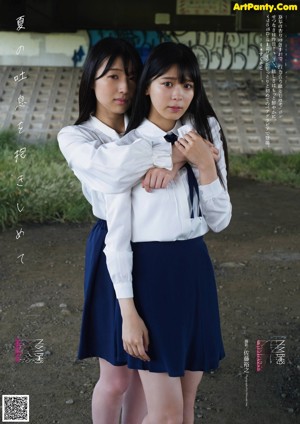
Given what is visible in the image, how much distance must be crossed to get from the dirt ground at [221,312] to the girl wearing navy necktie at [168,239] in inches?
35.7

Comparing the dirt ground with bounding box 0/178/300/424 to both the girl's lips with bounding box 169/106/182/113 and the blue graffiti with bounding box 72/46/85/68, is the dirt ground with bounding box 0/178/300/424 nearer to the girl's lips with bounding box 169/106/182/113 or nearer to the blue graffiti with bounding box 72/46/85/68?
the girl's lips with bounding box 169/106/182/113

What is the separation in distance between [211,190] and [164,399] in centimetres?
44

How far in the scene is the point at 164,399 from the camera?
1.33m

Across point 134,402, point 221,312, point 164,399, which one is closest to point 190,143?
point 164,399

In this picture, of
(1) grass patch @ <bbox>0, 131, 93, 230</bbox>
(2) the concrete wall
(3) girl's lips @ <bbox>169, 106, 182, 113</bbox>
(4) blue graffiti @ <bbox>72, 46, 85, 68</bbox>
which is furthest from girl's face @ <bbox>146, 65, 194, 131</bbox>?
(4) blue graffiti @ <bbox>72, 46, 85, 68</bbox>

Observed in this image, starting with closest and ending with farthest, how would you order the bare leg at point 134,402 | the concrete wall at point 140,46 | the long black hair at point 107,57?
the long black hair at point 107,57 < the bare leg at point 134,402 < the concrete wall at point 140,46

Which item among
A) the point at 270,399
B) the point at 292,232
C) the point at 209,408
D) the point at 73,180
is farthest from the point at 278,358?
the point at 73,180

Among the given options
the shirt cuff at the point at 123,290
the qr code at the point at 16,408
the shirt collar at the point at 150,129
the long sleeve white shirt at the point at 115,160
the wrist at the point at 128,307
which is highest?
the shirt collar at the point at 150,129

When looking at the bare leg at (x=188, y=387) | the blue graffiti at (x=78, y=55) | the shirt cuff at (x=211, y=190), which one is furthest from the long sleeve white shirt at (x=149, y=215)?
the blue graffiti at (x=78, y=55)

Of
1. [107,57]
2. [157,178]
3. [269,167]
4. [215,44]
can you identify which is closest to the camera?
[157,178]

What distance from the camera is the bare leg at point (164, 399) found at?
4.38ft

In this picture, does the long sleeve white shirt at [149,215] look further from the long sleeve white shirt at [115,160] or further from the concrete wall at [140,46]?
the concrete wall at [140,46]

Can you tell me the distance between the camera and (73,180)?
5320 mm

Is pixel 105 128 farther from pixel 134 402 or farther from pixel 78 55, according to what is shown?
pixel 78 55
